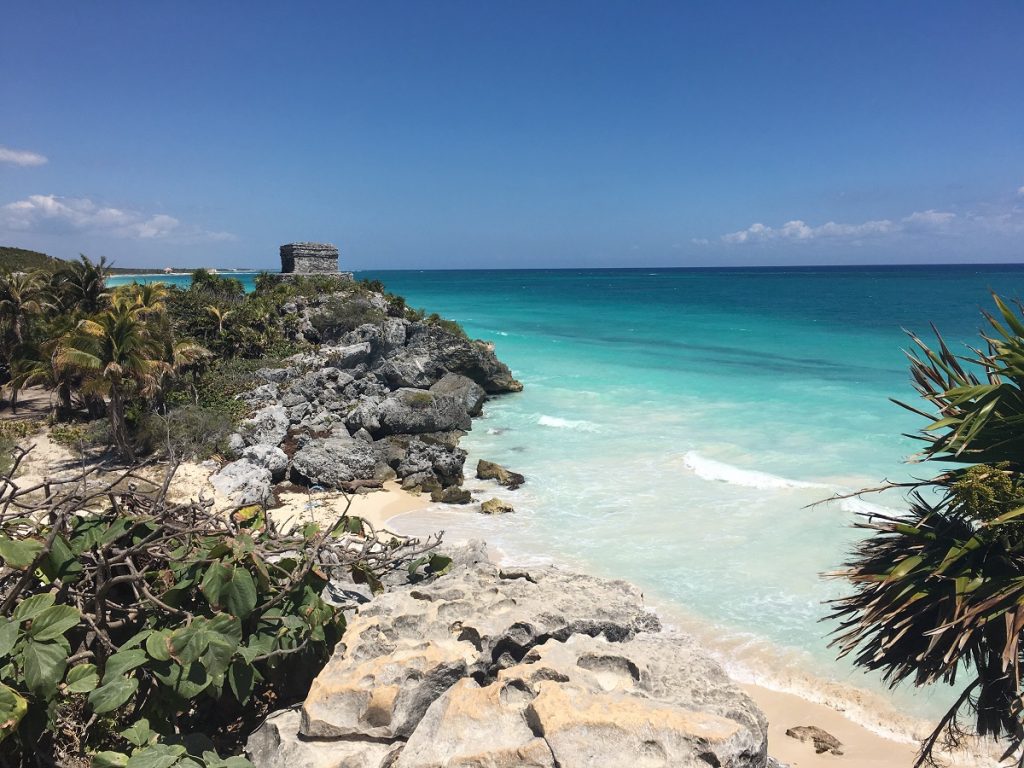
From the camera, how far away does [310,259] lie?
38.9 meters

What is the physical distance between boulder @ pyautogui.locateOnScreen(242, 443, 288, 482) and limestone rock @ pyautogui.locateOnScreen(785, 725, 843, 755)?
40.8ft

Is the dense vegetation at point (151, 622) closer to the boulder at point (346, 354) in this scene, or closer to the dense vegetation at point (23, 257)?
the boulder at point (346, 354)

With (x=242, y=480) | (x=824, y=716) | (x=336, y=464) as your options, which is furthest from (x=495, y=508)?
(x=824, y=716)

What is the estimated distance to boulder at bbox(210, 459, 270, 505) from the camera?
1427 cm

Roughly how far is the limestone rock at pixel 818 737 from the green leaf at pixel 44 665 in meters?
7.64

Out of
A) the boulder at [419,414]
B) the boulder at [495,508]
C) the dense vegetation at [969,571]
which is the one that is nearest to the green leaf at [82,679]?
the dense vegetation at [969,571]

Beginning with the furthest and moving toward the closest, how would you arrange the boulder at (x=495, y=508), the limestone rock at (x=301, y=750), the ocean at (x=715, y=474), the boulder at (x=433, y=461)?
the boulder at (x=433, y=461)
the boulder at (x=495, y=508)
the ocean at (x=715, y=474)
the limestone rock at (x=301, y=750)

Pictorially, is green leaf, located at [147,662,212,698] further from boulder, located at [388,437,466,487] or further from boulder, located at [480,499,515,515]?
boulder, located at [388,437,466,487]

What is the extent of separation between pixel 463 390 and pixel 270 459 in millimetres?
9703

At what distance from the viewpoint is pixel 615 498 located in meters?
15.6

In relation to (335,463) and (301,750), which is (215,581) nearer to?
(301,750)

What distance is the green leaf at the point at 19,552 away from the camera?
3.35 meters

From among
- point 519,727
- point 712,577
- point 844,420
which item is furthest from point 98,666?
point 844,420

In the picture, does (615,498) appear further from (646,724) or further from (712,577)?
(646,724)
